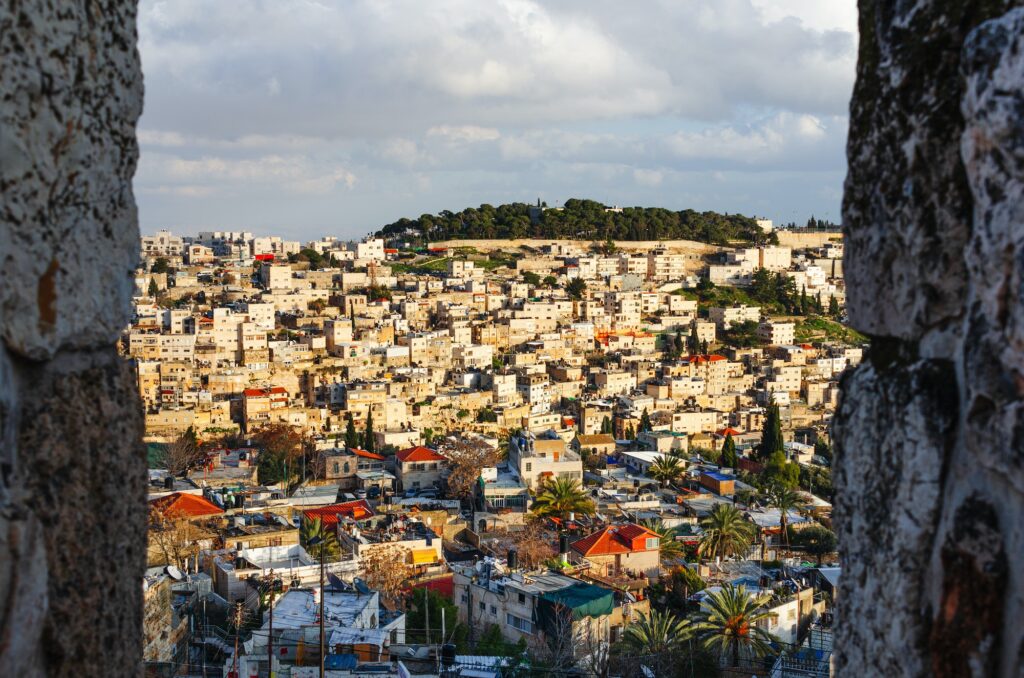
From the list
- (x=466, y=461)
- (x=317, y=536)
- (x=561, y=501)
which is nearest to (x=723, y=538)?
(x=561, y=501)

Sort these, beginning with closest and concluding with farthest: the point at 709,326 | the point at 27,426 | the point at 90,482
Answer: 1. the point at 27,426
2. the point at 90,482
3. the point at 709,326

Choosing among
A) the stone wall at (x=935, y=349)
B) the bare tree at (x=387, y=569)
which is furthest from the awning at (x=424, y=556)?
the stone wall at (x=935, y=349)

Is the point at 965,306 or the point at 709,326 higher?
the point at 965,306

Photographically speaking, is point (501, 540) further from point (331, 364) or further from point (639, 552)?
point (331, 364)

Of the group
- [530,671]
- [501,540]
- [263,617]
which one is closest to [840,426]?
[530,671]

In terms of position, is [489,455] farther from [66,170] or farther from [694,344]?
[66,170]

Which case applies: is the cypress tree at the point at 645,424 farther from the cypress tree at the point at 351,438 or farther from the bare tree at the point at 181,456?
the bare tree at the point at 181,456
